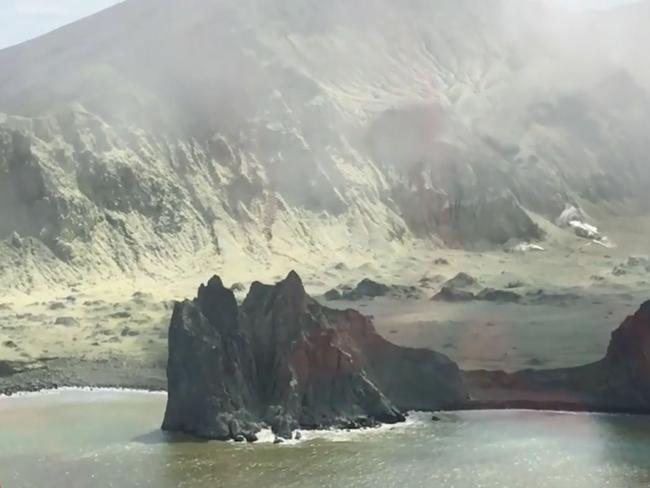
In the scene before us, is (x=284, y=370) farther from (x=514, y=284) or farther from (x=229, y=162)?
(x=229, y=162)

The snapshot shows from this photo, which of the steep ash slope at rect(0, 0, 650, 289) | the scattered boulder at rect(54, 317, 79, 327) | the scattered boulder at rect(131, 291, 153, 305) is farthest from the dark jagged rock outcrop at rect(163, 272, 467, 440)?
the steep ash slope at rect(0, 0, 650, 289)

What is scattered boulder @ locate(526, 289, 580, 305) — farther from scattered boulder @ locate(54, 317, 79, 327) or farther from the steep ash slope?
scattered boulder @ locate(54, 317, 79, 327)

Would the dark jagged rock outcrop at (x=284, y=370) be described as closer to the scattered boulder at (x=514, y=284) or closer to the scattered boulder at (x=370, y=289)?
the scattered boulder at (x=370, y=289)

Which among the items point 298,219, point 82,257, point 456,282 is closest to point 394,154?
point 298,219

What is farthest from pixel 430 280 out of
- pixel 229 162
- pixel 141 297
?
pixel 141 297

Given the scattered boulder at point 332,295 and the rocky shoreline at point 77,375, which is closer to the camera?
the rocky shoreline at point 77,375

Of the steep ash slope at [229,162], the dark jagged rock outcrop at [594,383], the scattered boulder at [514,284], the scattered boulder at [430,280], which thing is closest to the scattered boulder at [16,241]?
the steep ash slope at [229,162]
